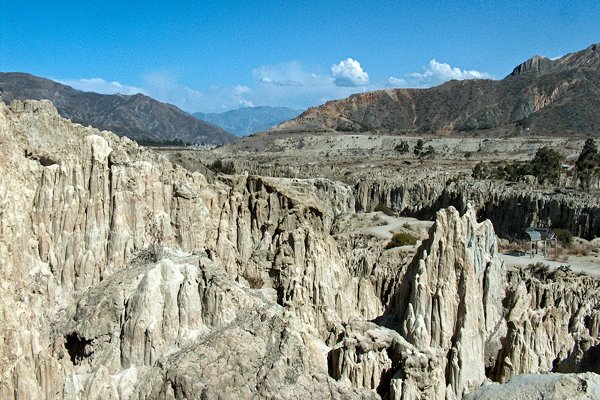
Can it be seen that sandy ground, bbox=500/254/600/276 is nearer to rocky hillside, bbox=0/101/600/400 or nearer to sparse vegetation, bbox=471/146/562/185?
rocky hillside, bbox=0/101/600/400

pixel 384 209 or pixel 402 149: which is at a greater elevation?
pixel 402 149

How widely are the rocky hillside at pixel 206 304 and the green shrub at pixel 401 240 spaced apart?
18.6 metres

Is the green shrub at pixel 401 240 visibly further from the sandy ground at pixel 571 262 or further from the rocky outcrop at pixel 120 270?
the rocky outcrop at pixel 120 270

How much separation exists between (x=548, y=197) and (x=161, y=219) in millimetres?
48676

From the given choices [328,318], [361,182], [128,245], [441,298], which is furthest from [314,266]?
[361,182]

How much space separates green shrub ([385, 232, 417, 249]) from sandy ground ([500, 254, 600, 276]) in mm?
7165

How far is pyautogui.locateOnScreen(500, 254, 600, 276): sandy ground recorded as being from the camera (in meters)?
A: 41.1

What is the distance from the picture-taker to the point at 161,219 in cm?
2552

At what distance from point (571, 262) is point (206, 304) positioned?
33241 mm

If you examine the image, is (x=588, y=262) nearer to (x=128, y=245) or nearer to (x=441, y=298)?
(x=441, y=298)

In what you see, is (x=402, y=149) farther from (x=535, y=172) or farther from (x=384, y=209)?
(x=384, y=209)

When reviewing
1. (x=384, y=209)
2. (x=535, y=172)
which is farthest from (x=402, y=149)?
(x=384, y=209)

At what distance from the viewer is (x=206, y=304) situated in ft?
62.8

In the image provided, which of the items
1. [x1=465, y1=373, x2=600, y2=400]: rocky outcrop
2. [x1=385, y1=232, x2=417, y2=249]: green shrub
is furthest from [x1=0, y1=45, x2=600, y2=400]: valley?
[x1=385, y1=232, x2=417, y2=249]: green shrub
